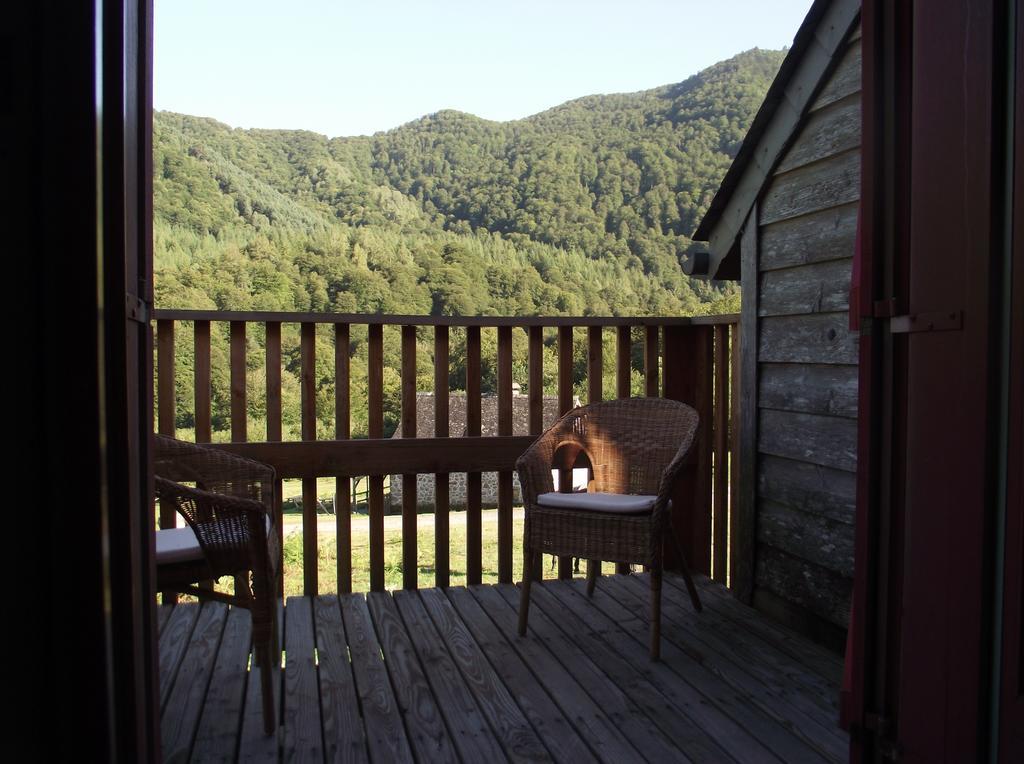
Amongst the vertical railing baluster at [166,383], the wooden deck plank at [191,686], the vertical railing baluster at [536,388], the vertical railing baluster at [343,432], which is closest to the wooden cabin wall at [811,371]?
the vertical railing baluster at [536,388]

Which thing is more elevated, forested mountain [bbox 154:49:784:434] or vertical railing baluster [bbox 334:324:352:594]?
forested mountain [bbox 154:49:784:434]

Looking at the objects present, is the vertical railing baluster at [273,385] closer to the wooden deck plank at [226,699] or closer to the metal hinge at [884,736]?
the wooden deck plank at [226,699]

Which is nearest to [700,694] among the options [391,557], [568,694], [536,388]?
[568,694]

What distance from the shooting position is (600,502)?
2.78m

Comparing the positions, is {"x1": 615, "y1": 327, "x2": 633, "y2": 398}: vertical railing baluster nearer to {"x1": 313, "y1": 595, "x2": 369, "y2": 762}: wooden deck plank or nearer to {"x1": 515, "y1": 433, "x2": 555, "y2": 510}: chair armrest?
{"x1": 515, "y1": 433, "x2": 555, "y2": 510}: chair armrest

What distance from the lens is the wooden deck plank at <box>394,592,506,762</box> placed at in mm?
1974

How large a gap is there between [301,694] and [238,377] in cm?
133

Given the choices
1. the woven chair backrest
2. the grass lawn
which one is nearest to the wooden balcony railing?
the woven chair backrest

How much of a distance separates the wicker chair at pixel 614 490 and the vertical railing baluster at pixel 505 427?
0.26 m

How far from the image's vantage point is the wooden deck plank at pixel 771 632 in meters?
2.53

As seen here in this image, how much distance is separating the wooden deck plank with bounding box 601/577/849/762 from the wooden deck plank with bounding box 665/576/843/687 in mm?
140

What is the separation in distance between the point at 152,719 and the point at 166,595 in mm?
1997

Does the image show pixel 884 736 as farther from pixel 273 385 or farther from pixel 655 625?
pixel 273 385

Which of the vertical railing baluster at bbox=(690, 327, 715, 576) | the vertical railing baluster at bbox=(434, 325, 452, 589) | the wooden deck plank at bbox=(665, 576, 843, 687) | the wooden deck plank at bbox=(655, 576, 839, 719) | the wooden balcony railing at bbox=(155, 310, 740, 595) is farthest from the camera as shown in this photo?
the vertical railing baluster at bbox=(690, 327, 715, 576)
